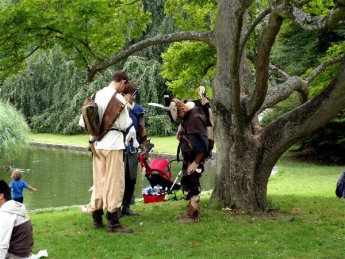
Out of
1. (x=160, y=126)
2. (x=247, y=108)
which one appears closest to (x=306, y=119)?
(x=247, y=108)

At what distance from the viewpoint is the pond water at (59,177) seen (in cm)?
1393

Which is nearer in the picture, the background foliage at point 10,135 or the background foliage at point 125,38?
the background foliage at point 125,38

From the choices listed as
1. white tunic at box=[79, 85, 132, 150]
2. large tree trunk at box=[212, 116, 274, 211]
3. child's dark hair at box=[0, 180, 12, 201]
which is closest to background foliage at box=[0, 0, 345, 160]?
large tree trunk at box=[212, 116, 274, 211]

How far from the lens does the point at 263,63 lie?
6906 mm

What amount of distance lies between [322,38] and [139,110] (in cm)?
1276

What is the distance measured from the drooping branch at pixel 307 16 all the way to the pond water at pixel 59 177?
841 centimetres

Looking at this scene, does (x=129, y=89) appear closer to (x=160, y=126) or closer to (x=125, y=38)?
(x=125, y=38)

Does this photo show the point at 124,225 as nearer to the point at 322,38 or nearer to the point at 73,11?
the point at 73,11

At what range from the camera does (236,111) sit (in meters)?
7.48

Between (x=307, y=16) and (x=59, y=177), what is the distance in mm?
13657

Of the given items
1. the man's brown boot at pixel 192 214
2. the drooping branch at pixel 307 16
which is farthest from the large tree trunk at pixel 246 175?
the drooping branch at pixel 307 16

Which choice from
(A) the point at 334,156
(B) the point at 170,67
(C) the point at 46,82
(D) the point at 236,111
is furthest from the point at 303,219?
(C) the point at 46,82

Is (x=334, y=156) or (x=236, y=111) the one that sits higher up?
(x=236, y=111)

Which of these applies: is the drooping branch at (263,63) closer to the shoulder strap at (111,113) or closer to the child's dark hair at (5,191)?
the shoulder strap at (111,113)
